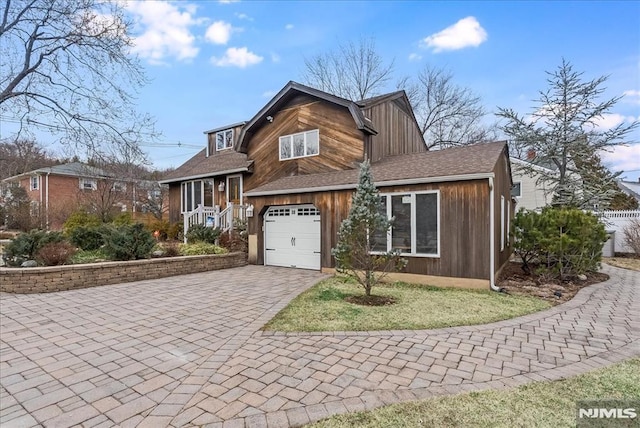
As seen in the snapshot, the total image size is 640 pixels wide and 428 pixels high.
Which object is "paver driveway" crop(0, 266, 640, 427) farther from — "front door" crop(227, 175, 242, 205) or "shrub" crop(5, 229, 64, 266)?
"front door" crop(227, 175, 242, 205)

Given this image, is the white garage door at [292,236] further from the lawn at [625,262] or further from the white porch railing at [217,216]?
the lawn at [625,262]

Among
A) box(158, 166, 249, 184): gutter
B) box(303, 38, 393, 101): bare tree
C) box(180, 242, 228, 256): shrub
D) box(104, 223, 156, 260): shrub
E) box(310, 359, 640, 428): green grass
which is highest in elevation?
box(303, 38, 393, 101): bare tree

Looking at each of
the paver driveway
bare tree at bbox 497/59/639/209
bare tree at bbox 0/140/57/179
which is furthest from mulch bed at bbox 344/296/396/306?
bare tree at bbox 0/140/57/179

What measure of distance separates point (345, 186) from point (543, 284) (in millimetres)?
5698

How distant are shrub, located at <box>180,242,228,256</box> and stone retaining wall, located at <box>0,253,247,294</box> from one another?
0.34 metres

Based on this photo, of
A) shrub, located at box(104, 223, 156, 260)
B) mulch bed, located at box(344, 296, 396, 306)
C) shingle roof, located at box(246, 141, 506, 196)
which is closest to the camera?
mulch bed, located at box(344, 296, 396, 306)

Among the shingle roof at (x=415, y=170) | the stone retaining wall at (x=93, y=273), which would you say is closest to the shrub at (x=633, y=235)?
the shingle roof at (x=415, y=170)

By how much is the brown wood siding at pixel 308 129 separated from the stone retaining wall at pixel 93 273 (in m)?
4.90

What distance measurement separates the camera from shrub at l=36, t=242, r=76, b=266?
8.33m

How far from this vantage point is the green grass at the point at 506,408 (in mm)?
2674

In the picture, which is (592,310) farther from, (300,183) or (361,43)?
(361,43)

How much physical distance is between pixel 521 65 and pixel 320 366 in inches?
604

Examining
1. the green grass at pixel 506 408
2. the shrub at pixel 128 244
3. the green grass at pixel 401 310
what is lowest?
the green grass at pixel 401 310

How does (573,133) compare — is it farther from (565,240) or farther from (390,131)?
(565,240)
